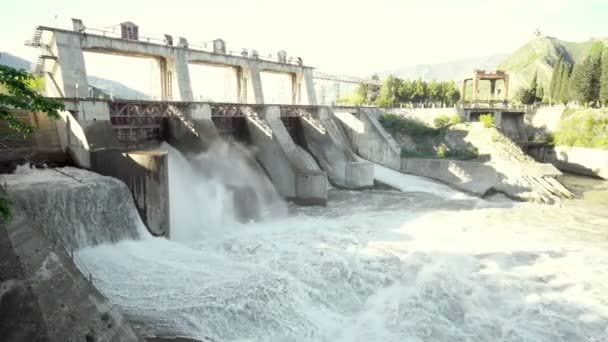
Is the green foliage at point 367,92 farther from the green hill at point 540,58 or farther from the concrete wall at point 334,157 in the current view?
the green hill at point 540,58

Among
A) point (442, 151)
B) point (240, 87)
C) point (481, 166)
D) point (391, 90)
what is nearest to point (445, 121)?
point (442, 151)

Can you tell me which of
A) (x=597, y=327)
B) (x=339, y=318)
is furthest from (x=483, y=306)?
(x=339, y=318)

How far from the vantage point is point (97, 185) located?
13.2 meters

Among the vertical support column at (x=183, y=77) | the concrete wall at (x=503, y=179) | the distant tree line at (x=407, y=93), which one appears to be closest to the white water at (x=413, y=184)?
the concrete wall at (x=503, y=179)

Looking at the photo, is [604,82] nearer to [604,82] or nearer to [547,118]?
[604,82]

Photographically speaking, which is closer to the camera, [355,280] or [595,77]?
[355,280]

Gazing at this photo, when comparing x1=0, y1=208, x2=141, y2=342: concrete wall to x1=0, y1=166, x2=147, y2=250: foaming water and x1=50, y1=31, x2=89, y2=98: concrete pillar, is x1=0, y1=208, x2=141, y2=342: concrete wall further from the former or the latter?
x1=50, y1=31, x2=89, y2=98: concrete pillar

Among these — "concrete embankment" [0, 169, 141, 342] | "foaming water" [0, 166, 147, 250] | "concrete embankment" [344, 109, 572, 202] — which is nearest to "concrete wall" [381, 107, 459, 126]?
"concrete embankment" [344, 109, 572, 202]

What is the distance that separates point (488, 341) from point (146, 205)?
1083 cm

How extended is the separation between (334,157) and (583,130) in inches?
977

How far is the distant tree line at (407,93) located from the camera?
53.4 meters

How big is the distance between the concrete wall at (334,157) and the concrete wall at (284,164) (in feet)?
11.3

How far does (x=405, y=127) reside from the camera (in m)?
35.1

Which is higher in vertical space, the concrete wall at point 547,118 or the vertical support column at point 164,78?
the vertical support column at point 164,78
